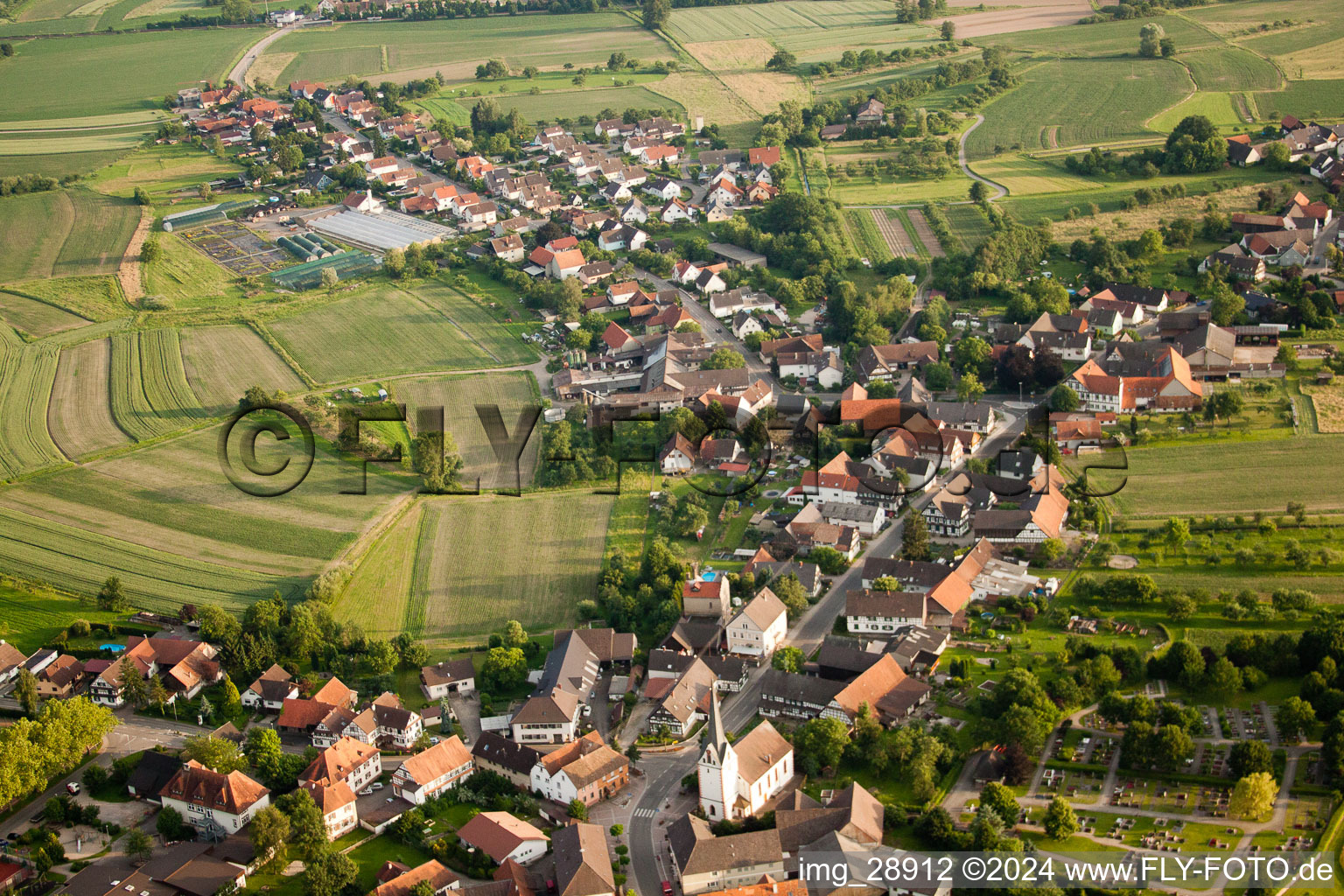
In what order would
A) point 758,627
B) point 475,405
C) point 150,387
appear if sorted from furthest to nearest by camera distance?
point 150,387 → point 475,405 → point 758,627

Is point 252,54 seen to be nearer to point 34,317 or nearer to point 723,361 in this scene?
point 34,317

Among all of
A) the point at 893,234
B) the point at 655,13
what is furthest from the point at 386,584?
the point at 655,13

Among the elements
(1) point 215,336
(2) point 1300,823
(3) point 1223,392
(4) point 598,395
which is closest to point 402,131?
(1) point 215,336

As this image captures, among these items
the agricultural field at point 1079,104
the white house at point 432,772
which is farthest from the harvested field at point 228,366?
the agricultural field at point 1079,104

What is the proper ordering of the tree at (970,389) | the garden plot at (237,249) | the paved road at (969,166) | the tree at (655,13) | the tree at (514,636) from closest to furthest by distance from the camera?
the tree at (514,636)
the tree at (970,389)
the garden plot at (237,249)
the paved road at (969,166)
the tree at (655,13)

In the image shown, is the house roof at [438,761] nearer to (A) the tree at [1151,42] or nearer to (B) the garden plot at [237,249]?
(B) the garden plot at [237,249]

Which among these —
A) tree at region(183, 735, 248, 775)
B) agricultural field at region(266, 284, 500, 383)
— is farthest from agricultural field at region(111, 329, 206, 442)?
tree at region(183, 735, 248, 775)
